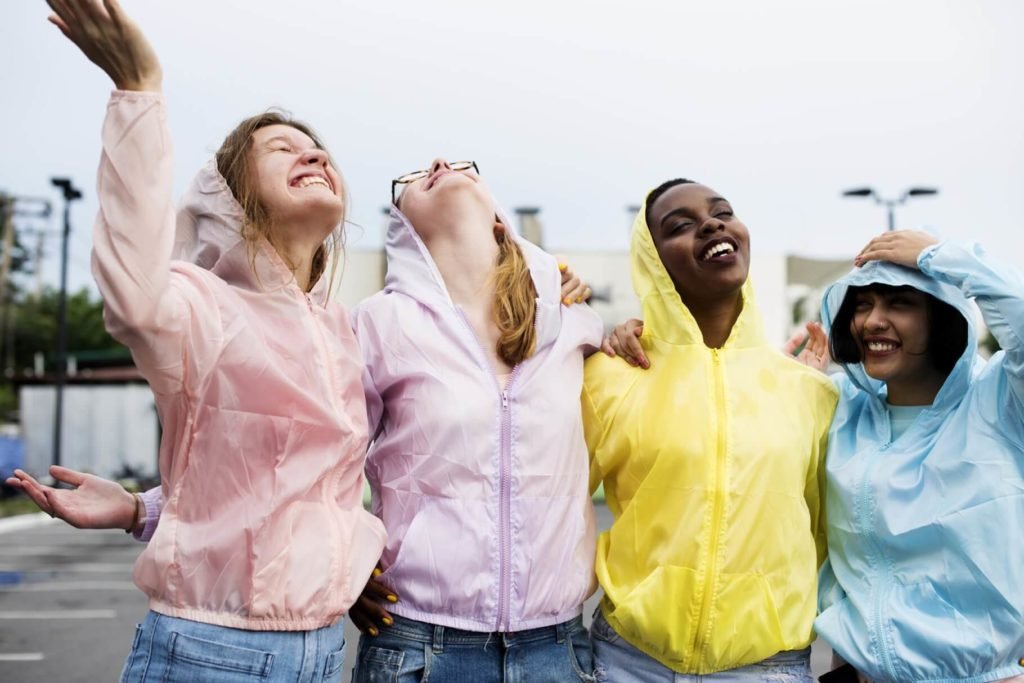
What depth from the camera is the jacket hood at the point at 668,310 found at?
Answer: 2941 millimetres

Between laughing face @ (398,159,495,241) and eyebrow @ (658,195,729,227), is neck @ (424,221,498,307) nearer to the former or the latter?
laughing face @ (398,159,495,241)

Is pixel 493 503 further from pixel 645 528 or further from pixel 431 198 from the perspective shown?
pixel 431 198

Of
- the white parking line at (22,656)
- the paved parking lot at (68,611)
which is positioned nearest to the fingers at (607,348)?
the paved parking lot at (68,611)

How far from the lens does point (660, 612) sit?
2.61m

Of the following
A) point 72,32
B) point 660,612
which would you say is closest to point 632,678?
point 660,612

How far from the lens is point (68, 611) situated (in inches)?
329

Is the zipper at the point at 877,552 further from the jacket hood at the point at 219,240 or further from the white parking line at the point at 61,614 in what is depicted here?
the white parking line at the point at 61,614

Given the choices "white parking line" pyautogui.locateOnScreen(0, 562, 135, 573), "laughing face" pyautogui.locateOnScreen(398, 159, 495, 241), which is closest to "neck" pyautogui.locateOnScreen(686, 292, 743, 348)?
"laughing face" pyautogui.locateOnScreen(398, 159, 495, 241)

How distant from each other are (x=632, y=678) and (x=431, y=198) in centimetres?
159

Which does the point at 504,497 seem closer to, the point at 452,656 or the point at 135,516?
the point at 452,656

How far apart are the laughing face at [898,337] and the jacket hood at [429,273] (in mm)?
978

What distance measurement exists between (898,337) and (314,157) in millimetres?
1811

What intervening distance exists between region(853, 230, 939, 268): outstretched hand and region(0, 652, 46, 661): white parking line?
6.49m

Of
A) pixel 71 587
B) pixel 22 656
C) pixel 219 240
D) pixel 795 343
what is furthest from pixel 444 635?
pixel 71 587
